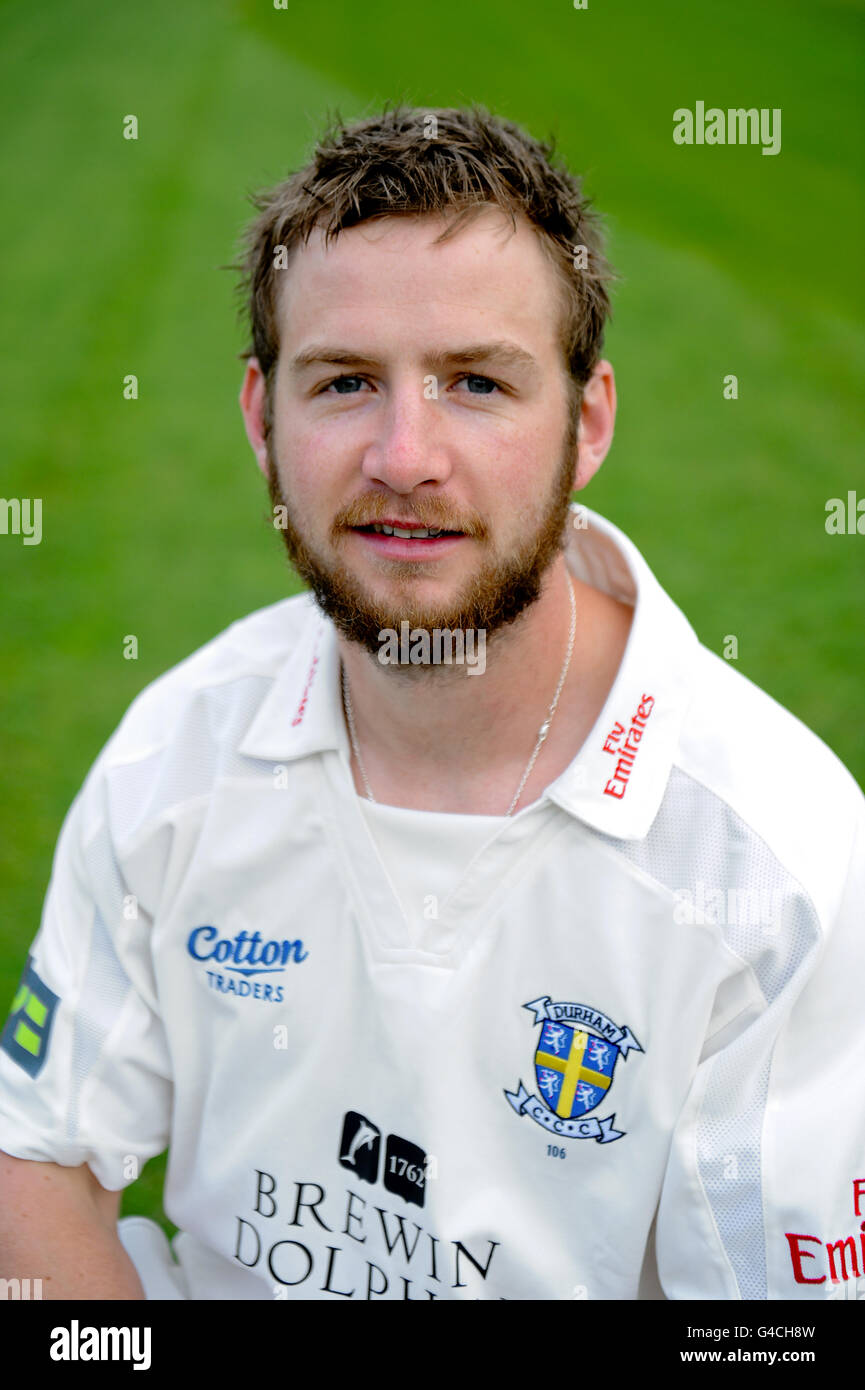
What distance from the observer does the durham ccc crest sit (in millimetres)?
1738

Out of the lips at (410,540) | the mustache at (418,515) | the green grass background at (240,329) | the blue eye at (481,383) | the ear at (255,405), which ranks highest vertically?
the green grass background at (240,329)

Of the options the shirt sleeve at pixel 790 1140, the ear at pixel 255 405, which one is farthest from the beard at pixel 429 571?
the shirt sleeve at pixel 790 1140

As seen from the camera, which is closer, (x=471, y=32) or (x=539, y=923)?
(x=539, y=923)

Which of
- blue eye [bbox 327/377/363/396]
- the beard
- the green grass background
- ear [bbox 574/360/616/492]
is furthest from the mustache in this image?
the green grass background

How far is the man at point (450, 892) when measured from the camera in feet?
5.51

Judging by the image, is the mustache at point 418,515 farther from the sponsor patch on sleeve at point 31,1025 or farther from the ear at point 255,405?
the sponsor patch on sleeve at point 31,1025

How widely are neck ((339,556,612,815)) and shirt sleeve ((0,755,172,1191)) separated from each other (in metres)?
0.43

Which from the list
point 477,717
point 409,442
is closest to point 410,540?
point 409,442

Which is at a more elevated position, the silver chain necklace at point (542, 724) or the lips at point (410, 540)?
the lips at point (410, 540)

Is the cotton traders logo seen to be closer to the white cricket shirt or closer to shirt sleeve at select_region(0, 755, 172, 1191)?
the white cricket shirt

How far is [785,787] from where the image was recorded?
1732 mm

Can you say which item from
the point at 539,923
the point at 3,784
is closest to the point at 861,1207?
the point at 539,923
